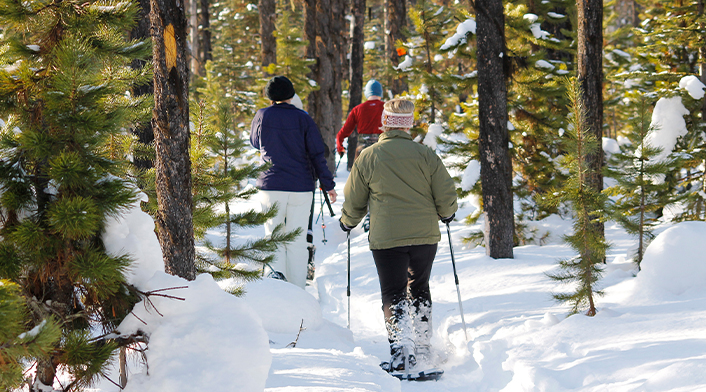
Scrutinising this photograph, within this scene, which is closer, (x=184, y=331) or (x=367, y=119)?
(x=184, y=331)

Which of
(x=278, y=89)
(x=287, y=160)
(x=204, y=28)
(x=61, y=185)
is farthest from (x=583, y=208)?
→ (x=204, y=28)

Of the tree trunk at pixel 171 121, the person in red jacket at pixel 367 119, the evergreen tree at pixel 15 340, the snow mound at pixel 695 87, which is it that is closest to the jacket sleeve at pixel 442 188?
the tree trunk at pixel 171 121

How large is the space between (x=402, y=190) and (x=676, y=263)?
262cm

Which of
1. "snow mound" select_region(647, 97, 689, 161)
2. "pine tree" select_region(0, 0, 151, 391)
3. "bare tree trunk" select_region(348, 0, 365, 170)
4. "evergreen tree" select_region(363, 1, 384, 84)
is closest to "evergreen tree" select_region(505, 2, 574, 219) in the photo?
"snow mound" select_region(647, 97, 689, 161)

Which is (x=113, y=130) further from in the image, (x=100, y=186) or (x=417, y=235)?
(x=417, y=235)

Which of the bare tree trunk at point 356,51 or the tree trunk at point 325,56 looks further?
the bare tree trunk at point 356,51

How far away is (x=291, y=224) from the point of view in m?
6.12

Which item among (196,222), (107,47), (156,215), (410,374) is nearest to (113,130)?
(107,47)

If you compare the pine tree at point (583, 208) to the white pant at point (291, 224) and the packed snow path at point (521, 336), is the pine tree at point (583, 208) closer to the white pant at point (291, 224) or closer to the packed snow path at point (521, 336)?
the packed snow path at point (521, 336)

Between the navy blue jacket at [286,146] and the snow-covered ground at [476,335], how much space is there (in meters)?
1.30

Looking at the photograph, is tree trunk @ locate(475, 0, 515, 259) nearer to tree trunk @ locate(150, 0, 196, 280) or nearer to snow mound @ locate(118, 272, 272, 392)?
tree trunk @ locate(150, 0, 196, 280)

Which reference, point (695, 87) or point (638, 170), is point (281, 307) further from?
point (695, 87)

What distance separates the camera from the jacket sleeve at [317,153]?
6008 mm

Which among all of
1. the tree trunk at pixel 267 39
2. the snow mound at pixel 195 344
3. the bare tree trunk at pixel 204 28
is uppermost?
the bare tree trunk at pixel 204 28
